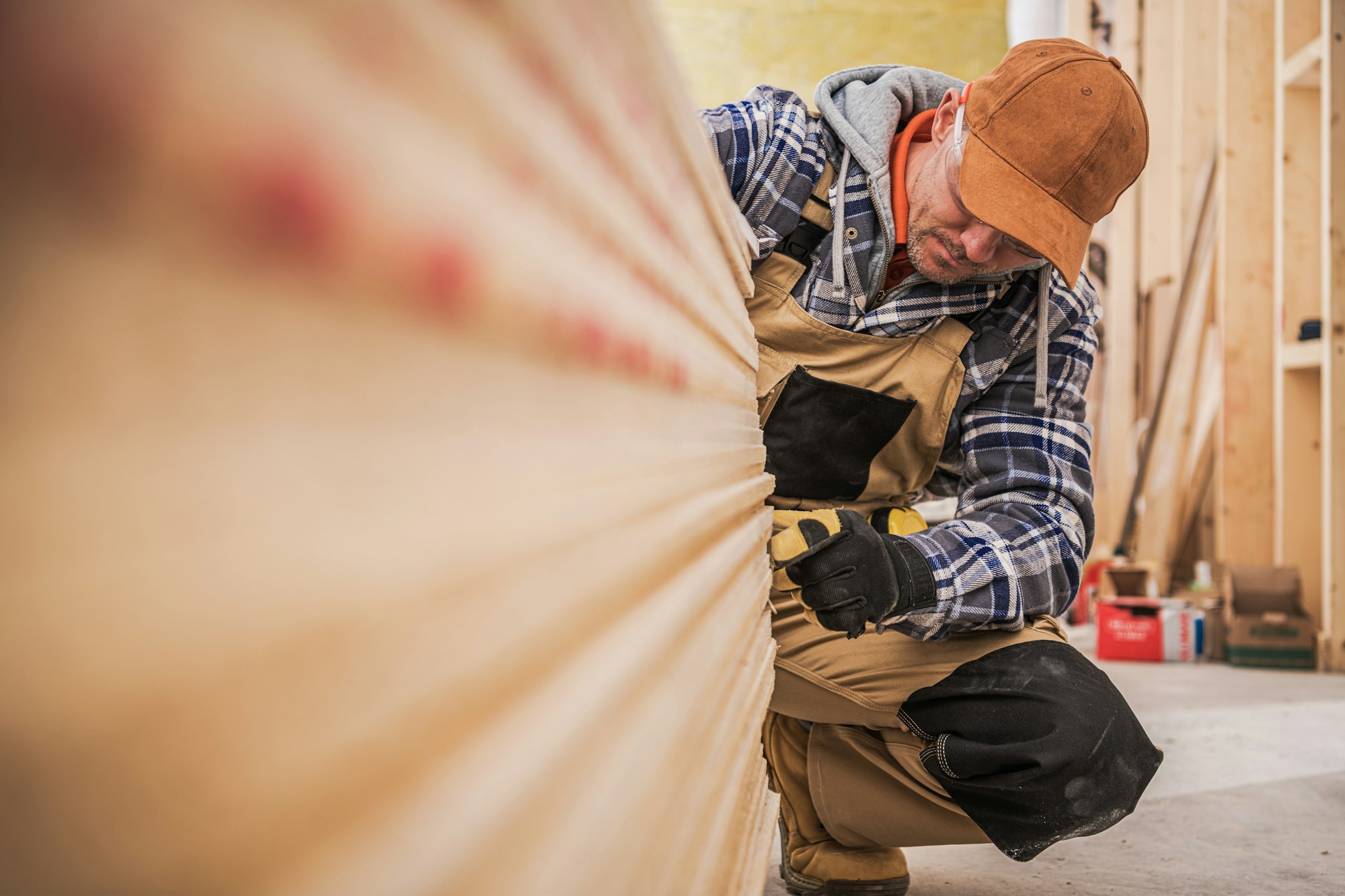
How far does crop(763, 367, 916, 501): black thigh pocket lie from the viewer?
1.32 m

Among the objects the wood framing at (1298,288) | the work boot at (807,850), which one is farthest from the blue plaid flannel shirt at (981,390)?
the wood framing at (1298,288)

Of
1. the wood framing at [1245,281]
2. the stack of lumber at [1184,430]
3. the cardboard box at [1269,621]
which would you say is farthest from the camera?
the stack of lumber at [1184,430]

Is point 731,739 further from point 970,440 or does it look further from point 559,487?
point 970,440

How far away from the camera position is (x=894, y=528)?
1.36m

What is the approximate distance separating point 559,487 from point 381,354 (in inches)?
4.0

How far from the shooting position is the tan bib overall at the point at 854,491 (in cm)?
126

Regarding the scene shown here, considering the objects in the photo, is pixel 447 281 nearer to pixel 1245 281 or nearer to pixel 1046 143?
pixel 1046 143

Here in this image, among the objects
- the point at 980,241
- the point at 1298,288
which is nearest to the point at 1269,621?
the point at 1298,288

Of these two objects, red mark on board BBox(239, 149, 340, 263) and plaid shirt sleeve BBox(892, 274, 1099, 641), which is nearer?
red mark on board BBox(239, 149, 340, 263)

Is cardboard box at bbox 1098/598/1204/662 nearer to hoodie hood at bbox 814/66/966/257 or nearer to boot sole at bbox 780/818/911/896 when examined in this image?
boot sole at bbox 780/818/911/896

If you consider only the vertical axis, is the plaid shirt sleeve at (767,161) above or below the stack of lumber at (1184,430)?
above

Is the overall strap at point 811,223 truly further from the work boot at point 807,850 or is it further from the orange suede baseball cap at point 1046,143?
the work boot at point 807,850

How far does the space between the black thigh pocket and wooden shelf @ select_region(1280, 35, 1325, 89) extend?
2.74 metres

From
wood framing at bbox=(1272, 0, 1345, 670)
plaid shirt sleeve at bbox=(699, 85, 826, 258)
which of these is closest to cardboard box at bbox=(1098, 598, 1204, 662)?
wood framing at bbox=(1272, 0, 1345, 670)
